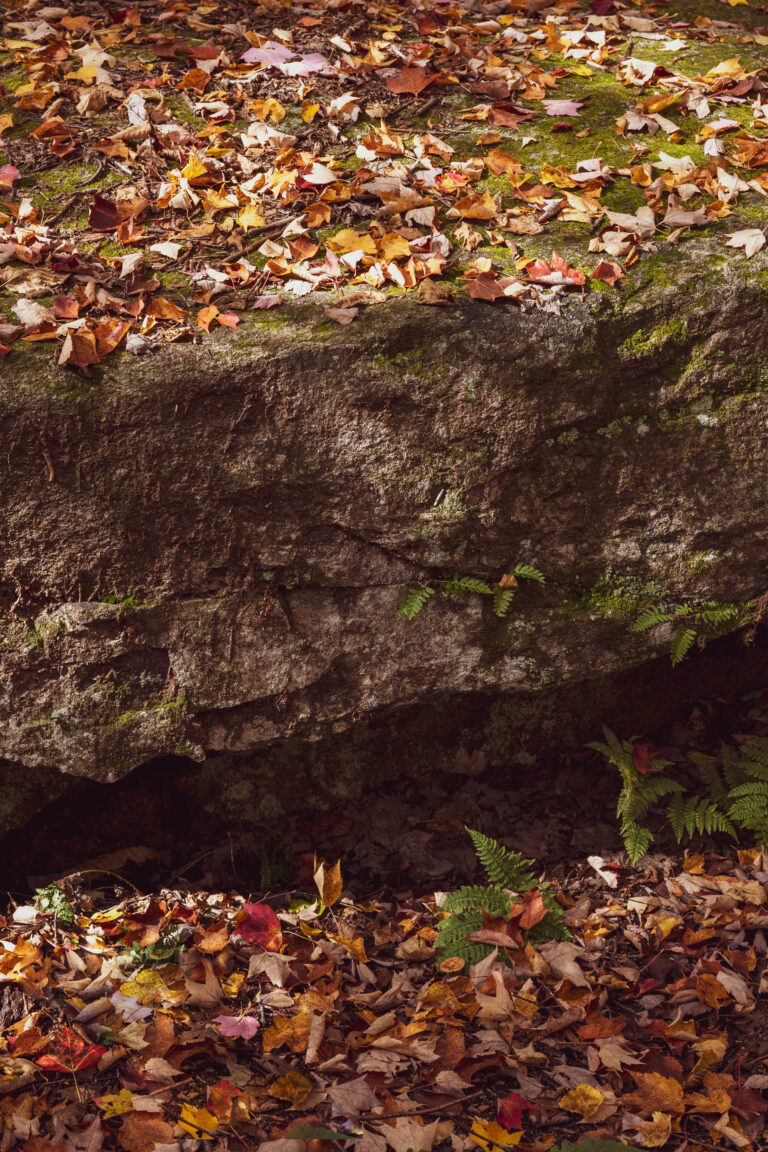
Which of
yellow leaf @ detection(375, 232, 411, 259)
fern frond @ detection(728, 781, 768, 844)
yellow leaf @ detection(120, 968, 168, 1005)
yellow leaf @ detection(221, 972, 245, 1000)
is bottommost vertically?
yellow leaf @ detection(221, 972, 245, 1000)

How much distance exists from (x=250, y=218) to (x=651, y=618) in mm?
2489

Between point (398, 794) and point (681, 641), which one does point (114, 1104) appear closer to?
point (398, 794)

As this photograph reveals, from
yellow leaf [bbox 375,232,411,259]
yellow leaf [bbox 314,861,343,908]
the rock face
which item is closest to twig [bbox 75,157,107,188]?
the rock face

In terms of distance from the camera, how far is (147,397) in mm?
3246

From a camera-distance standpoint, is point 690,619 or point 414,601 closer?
point 414,601

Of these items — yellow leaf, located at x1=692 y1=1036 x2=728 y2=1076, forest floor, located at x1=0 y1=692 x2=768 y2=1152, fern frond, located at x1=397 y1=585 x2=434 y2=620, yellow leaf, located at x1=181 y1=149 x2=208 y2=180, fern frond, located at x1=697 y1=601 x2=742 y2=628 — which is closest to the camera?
forest floor, located at x1=0 y1=692 x2=768 y2=1152

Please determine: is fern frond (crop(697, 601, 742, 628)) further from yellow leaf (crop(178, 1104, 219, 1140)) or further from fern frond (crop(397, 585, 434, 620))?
yellow leaf (crop(178, 1104, 219, 1140))

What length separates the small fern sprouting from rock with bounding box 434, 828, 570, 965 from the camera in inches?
135

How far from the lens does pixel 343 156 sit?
4160 mm

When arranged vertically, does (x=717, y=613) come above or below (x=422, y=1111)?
above

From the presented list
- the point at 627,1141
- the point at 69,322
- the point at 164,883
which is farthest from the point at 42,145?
the point at 627,1141

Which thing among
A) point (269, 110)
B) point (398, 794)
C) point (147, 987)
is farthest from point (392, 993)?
point (269, 110)

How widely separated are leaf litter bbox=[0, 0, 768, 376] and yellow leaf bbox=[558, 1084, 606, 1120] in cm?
285

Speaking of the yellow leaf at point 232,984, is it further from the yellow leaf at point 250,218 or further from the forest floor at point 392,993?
the yellow leaf at point 250,218
